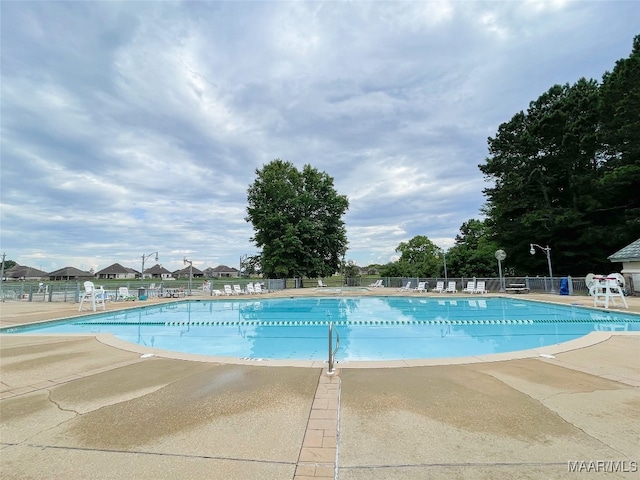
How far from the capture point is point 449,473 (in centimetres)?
207

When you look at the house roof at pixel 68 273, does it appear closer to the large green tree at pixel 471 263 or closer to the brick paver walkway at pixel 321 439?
the large green tree at pixel 471 263

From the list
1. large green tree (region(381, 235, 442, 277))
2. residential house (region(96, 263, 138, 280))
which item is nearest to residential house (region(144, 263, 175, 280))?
residential house (region(96, 263, 138, 280))

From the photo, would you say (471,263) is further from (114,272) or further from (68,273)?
(114,272)

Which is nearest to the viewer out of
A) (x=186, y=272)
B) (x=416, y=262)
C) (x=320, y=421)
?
(x=320, y=421)

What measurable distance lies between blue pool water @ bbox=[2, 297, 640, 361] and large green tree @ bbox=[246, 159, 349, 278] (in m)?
19.6

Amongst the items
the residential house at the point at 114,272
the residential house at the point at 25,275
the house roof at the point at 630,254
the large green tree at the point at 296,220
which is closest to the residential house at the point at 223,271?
the residential house at the point at 114,272

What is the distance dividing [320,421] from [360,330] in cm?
824

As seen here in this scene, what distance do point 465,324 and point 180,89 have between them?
1483 cm

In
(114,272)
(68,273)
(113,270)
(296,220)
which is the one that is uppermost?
(296,220)

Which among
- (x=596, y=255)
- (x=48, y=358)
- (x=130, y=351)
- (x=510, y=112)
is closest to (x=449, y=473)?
(x=130, y=351)

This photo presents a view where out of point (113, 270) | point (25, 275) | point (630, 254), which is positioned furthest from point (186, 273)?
point (630, 254)

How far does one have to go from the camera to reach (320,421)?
2.89m

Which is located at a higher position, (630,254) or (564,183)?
(564,183)

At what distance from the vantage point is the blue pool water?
8047 millimetres
